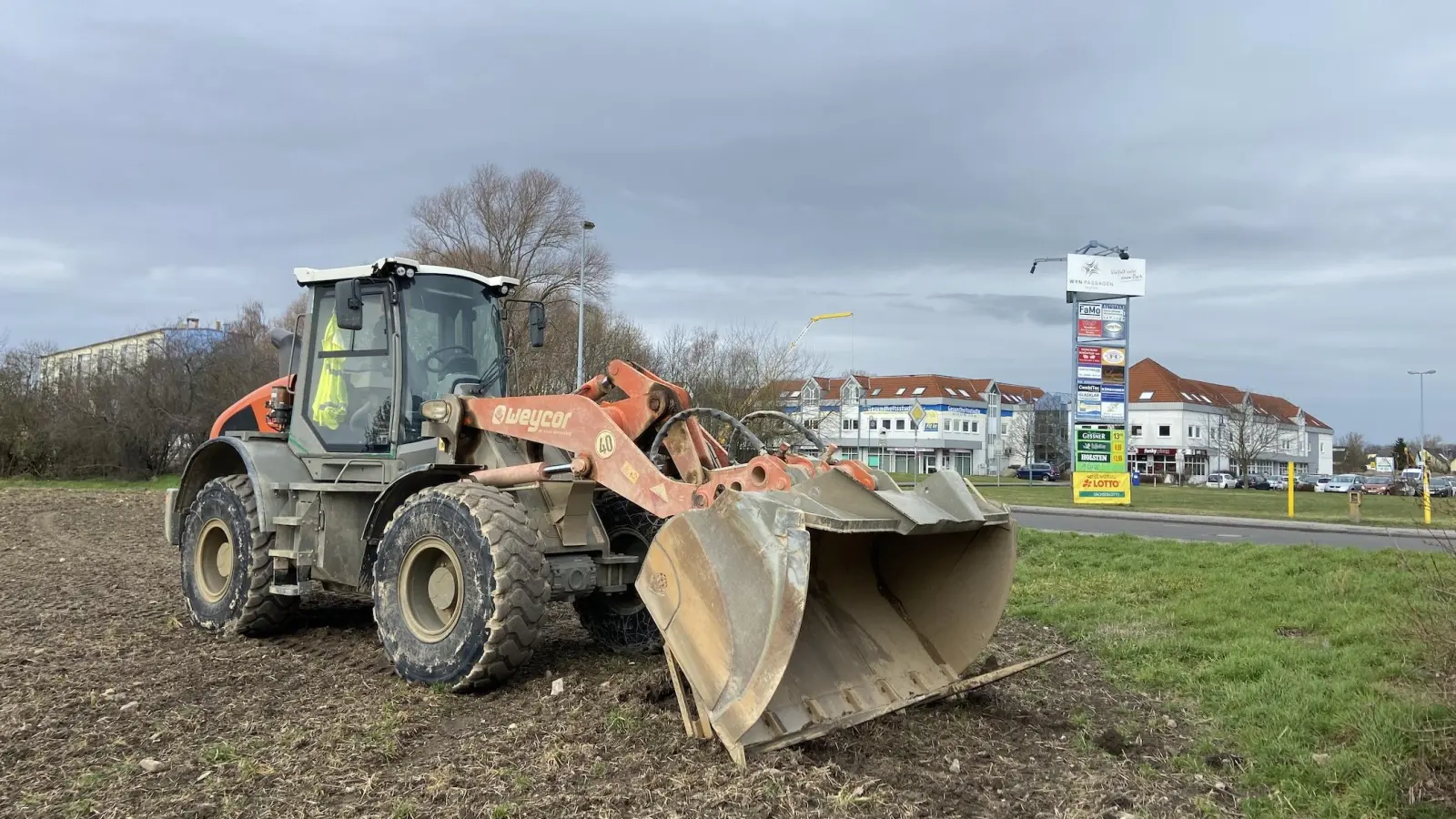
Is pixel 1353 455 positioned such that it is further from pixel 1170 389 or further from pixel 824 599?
pixel 824 599

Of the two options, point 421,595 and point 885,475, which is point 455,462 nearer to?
point 421,595

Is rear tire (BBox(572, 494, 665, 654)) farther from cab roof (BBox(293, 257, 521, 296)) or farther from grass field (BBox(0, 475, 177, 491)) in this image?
grass field (BBox(0, 475, 177, 491))

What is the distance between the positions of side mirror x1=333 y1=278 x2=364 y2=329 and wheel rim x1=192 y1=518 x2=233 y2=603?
84.4 inches

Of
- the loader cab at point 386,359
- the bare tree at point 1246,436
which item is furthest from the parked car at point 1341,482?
the loader cab at point 386,359

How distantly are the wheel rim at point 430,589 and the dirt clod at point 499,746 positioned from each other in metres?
0.36

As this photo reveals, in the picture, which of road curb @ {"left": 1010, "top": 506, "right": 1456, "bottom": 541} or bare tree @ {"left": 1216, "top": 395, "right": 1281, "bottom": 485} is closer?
road curb @ {"left": 1010, "top": 506, "right": 1456, "bottom": 541}

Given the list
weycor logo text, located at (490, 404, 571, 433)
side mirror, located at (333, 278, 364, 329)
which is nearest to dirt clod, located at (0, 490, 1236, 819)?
weycor logo text, located at (490, 404, 571, 433)

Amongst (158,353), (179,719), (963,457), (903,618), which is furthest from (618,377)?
(963,457)

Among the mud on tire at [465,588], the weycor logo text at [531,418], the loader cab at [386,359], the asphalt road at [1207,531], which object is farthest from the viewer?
the asphalt road at [1207,531]

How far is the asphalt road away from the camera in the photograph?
15.2 m

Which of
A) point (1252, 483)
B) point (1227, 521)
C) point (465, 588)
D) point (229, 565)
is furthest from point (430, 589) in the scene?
point (1252, 483)

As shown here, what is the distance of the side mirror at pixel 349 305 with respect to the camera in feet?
22.1

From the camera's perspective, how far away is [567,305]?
34250 millimetres

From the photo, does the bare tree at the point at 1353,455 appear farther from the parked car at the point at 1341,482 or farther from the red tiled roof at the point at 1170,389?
the parked car at the point at 1341,482
